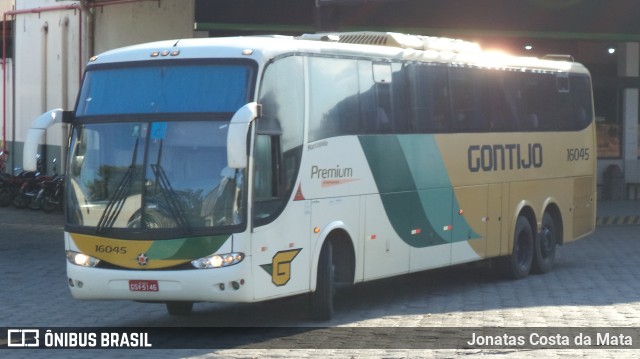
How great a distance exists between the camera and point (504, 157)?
1850 centimetres

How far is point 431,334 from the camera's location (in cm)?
1259

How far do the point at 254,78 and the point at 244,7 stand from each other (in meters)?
14.3

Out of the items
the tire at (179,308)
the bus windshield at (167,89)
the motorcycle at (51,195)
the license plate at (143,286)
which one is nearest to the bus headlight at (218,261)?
the license plate at (143,286)

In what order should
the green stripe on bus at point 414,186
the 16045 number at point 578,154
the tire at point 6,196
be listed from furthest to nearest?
the tire at point 6,196
the 16045 number at point 578,154
the green stripe on bus at point 414,186

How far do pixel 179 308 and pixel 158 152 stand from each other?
8.01ft

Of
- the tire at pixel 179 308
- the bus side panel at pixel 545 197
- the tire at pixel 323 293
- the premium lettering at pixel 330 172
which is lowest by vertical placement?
the tire at pixel 179 308

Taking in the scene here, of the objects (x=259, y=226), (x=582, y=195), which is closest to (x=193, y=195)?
(x=259, y=226)

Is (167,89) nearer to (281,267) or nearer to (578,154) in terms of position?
(281,267)

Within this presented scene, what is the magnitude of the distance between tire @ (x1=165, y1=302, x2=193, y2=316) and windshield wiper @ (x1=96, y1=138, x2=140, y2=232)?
1.91 m

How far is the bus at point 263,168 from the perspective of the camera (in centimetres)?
1245

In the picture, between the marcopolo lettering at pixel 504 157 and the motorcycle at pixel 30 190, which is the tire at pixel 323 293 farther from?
the motorcycle at pixel 30 190

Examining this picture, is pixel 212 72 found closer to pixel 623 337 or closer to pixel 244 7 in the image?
pixel 623 337

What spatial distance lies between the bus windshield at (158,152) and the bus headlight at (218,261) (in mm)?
272

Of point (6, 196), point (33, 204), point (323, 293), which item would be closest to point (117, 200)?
point (323, 293)
